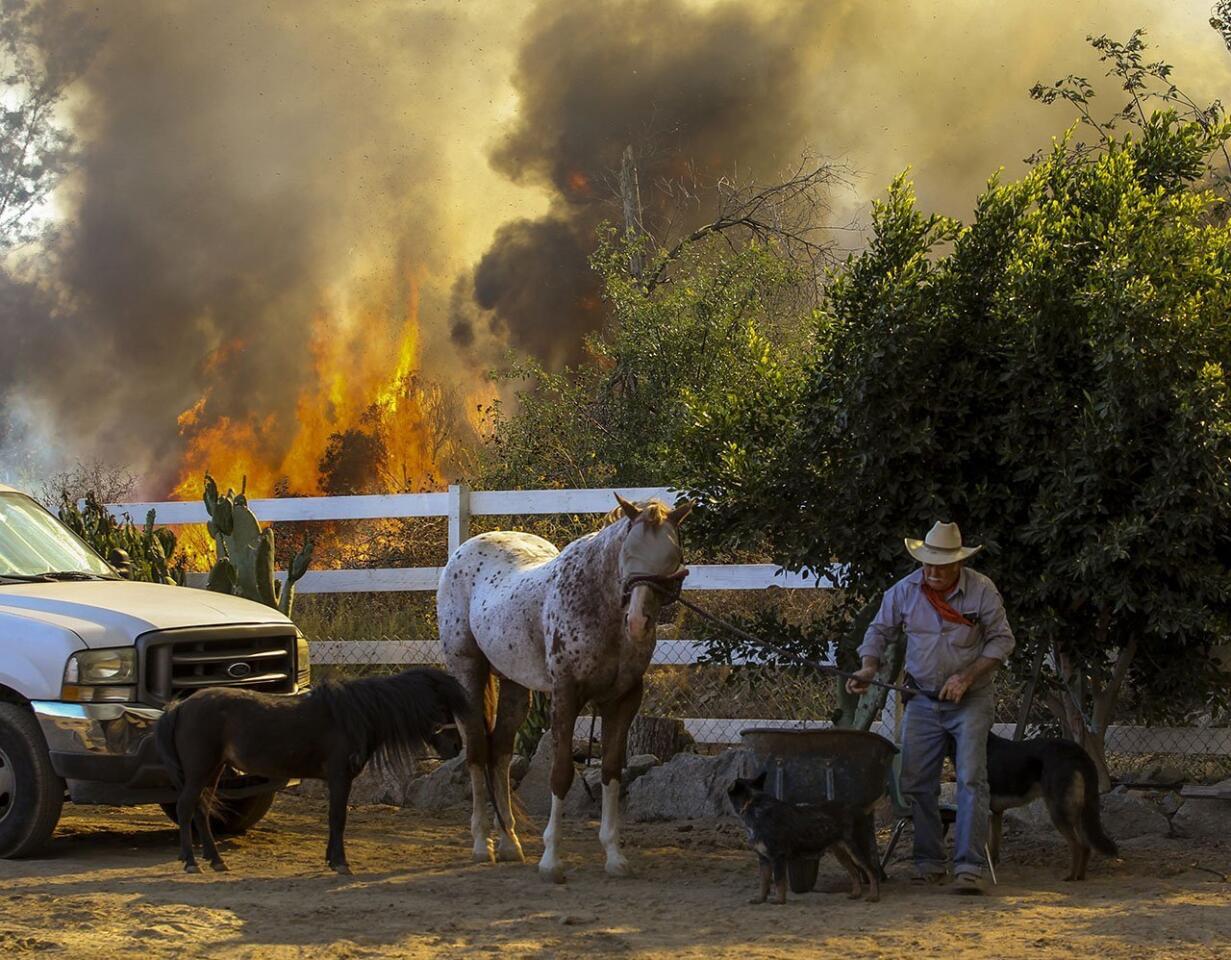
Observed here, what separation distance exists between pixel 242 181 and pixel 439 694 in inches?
1046

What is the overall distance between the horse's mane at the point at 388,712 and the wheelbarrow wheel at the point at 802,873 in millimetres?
2127

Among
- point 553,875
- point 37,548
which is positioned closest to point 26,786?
point 37,548

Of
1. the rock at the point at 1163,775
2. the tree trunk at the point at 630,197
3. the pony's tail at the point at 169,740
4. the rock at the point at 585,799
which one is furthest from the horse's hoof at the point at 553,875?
the tree trunk at the point at 630,197

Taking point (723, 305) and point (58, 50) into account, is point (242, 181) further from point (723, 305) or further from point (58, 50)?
point (723, 305)

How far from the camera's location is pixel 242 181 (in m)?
33.2

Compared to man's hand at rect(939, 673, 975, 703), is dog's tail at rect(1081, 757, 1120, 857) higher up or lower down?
lower down

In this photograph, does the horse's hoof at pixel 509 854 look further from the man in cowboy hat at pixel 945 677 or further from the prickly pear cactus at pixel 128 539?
the prickly pear cactus at pixel 128 539

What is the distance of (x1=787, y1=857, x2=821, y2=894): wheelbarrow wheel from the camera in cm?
788

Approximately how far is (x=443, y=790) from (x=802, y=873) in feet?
14.4

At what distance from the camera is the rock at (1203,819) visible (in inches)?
374

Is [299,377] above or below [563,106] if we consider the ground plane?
below

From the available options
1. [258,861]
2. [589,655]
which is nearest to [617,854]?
[589,655]

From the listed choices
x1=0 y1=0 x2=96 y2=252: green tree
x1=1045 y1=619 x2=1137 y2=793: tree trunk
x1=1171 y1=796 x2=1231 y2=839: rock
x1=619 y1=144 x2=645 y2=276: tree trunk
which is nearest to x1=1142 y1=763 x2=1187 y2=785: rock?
x1=1045 y1=619 x2=1137 y2=793: tree trunk

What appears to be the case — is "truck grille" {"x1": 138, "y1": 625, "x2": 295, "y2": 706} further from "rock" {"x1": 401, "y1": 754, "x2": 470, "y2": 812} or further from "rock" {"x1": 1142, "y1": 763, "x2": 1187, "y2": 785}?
"rock" {"x1": 1142, "y1": 763, "x2": 1187, "y2": 785}
